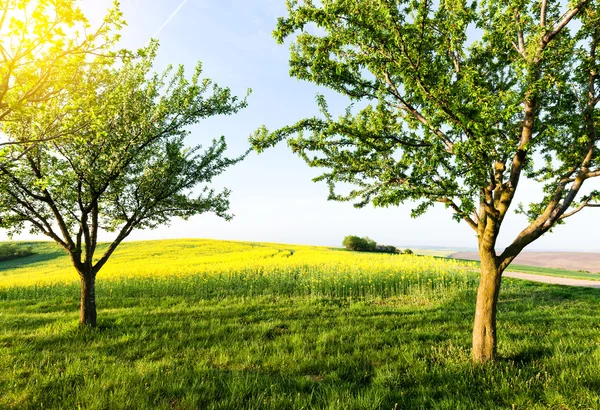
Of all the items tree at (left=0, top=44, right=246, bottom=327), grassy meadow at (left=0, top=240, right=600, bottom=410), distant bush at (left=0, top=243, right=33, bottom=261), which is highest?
tree at (left=0, top=44, right=246, bottom=327)

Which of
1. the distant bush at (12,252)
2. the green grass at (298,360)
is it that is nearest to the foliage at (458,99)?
the green grass at (298,360)

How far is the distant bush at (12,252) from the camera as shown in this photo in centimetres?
4968

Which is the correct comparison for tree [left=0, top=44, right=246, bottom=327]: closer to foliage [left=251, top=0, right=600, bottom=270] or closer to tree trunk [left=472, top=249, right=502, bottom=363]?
foliage [left=251, top=0, right=600, bottom=270]

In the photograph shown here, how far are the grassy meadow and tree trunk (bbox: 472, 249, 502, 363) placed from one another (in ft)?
1.06

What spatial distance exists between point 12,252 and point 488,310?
2778 inches

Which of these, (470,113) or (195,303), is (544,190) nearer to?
(470,113)

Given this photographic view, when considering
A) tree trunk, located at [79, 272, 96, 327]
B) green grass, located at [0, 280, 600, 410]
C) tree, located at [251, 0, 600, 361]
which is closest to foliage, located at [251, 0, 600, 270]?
tree, located at [251, 0, 600, 361]

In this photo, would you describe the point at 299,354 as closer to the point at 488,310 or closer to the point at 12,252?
the point at 488,310

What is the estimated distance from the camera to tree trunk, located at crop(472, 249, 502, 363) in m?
6.21

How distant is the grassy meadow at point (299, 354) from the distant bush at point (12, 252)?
160 ft

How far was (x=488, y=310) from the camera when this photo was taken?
6.28 m

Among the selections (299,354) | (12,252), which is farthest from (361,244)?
(12,252)

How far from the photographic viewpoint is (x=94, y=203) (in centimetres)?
954

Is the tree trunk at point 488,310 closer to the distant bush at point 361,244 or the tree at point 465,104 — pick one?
the tree at point 465,104
